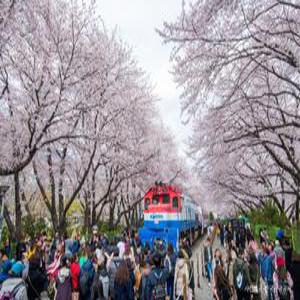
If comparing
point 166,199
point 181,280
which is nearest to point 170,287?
point 181,280

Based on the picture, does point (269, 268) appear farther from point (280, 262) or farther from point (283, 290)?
point (283, 290)

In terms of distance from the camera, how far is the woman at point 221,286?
296 inches

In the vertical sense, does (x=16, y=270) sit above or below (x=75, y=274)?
above

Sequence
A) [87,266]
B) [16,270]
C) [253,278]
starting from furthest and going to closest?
1. [253,278]
2. [87,266]
3. [16,270]

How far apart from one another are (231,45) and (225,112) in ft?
19.1

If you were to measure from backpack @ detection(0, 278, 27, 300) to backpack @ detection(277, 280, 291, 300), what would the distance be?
5184 millimetres

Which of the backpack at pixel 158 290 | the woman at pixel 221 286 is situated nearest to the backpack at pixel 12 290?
the backpack at pixel 158 290

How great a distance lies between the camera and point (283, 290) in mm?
8055

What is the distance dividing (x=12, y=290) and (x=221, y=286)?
393 centimetres

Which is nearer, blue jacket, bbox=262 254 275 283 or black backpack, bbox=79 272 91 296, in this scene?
black backpack, bbox=79 272 91 296

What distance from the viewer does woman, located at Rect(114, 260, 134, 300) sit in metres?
7.38

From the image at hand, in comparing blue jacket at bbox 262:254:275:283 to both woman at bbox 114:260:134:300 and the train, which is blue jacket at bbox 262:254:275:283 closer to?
woman at bbox 114:260:134:300

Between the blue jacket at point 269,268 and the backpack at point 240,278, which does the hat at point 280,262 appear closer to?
the blue jacket at point 269,268

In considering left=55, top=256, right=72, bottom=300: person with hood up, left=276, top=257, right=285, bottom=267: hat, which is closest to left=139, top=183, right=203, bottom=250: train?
left=276, top=257, right=285, bottom=267: hat
